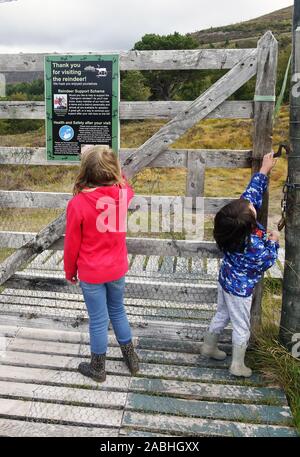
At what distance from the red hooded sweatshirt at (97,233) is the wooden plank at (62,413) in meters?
0.86

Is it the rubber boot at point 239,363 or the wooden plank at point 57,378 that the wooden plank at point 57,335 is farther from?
the rubber boot at point 239,363

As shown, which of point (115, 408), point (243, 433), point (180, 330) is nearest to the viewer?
point (243, 433)

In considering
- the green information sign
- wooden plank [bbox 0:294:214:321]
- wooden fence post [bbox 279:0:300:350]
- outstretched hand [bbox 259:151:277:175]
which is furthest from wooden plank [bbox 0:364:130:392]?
outstretched hand [bbox 259:151:277:175]

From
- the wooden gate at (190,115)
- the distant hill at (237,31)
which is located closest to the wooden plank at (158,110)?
the wooden gate at (190,115)

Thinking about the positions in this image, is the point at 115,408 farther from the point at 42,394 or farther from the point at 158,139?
the point at 158,139

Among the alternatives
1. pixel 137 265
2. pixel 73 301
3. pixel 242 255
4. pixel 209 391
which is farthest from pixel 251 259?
pixel 137 265

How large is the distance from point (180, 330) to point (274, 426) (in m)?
1.18

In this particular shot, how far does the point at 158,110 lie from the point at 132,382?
207 cm

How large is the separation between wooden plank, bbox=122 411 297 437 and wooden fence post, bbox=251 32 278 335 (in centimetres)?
158

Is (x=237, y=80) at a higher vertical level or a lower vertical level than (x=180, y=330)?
higher

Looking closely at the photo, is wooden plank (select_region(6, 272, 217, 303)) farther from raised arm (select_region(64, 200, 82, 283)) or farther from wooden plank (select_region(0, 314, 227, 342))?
raised arm (select_region(64, 200, 82, 283))

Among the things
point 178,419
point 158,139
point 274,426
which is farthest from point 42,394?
point 158,139

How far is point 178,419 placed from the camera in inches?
117

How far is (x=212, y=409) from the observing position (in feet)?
10.1
